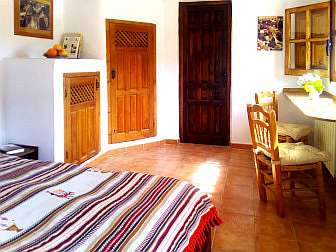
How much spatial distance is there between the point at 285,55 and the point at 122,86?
2117 millimetres

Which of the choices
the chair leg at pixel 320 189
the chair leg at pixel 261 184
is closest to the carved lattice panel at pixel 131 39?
the chair leg at pixel 261 184

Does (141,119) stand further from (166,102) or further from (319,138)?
(319,138)

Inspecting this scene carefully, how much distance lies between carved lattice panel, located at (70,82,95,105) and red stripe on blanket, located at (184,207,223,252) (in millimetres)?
2505

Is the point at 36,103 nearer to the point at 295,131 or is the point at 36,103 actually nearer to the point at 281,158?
the point at 281,158

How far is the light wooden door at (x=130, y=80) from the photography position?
16.3 feet

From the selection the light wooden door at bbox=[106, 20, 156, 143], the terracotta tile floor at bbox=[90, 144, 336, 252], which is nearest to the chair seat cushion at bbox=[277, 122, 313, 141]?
the terracotta tile floor at bbox=[90, 144, 336, 252]

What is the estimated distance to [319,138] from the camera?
4.05 m

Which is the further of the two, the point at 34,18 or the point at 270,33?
the point at 270,33

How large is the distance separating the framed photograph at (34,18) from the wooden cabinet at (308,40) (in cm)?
280

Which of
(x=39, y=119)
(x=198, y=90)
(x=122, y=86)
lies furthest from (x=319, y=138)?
(x=39, y=119)

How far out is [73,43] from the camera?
4.63 meters

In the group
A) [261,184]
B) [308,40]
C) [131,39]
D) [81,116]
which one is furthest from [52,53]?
[308,40]

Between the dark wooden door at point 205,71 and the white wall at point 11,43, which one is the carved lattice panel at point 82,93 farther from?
the dark wooden door at point 205,71

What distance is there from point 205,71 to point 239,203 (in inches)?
109
